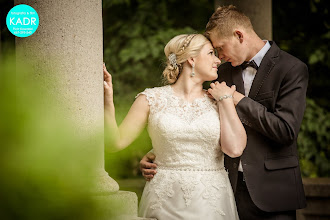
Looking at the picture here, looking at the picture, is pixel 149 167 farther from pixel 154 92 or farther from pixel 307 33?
pixel 307 33

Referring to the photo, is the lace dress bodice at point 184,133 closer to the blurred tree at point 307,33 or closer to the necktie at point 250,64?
the necktie at point 250,64

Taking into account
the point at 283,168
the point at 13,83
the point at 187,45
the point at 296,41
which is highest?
the point at 296,41

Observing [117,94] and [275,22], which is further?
[275,22]

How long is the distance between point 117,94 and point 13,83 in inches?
231

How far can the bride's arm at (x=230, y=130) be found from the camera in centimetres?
303

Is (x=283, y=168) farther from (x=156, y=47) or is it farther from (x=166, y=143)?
(x=156, y=47)

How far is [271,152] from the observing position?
130 inches

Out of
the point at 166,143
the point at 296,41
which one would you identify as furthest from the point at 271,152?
the point at 296,41

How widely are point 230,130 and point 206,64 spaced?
53 cm

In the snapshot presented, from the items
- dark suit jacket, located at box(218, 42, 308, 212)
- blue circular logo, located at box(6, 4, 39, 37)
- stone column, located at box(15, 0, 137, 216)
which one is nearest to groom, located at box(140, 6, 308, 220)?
dark suit jacket, located at box(218, 42, 308, 212)

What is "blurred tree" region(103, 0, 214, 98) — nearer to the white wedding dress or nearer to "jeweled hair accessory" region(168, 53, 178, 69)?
"jeweled hair accessory" region(168, 53, 178, 69)

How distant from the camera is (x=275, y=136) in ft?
10.3

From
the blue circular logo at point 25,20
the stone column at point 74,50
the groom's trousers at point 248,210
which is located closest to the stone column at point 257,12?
the groom's trousers at point 248,210

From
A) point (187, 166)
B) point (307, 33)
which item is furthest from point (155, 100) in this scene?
point (307, 33)
